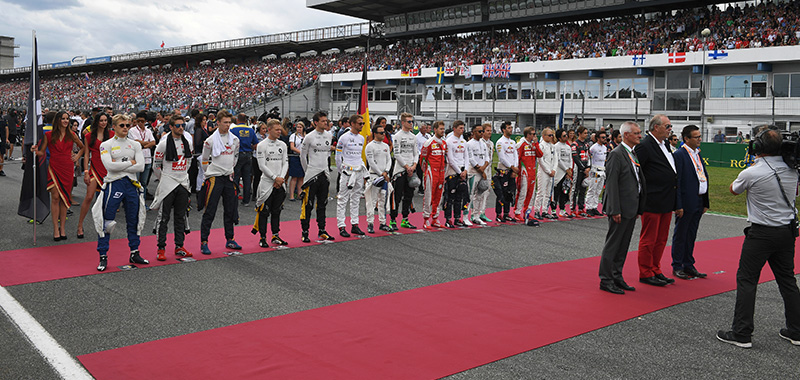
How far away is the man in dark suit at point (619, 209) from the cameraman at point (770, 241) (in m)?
1.58

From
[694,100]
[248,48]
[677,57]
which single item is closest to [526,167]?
[677,57]

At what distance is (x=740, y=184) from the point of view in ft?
17.9

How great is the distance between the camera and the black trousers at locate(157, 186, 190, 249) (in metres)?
7.77

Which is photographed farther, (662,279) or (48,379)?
(662,279)

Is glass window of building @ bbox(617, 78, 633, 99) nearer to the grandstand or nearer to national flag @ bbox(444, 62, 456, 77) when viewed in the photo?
the grandstand

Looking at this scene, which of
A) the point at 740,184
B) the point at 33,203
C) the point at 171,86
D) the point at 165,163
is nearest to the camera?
the point at 740,184

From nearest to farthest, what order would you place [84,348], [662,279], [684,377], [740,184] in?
[684,377]
[84,348]
[740,184]
[662,279]

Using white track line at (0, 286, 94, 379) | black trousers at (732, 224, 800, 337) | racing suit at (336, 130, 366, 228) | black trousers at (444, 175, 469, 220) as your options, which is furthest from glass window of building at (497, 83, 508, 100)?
white track line at (0, 286, 94, 379)

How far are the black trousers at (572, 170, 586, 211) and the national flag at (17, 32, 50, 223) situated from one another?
1040 centimetres

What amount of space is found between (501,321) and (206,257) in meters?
4.34

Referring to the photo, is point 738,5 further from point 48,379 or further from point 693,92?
point 48,379

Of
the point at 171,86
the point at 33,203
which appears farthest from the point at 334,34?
the point at 33,203

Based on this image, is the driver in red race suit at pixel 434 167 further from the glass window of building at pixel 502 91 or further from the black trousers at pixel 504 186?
the glass window of building at pixel 502 91

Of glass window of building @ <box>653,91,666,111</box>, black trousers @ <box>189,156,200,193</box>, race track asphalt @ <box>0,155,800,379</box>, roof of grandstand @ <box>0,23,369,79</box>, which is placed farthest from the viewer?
roof of grandstand @ <box>0,23,369,79</box>
